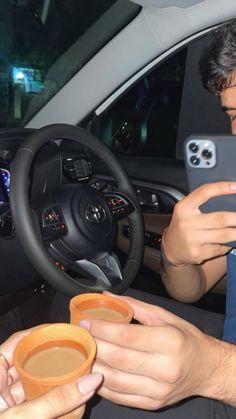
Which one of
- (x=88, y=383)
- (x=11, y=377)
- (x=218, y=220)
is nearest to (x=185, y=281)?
(x=218, y=220)

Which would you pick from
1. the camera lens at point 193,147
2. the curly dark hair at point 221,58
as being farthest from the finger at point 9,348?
the curly dark hair at point 221,58

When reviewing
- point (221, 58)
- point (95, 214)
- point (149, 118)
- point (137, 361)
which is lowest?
point (137, 361)

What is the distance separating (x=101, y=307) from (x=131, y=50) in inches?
53.9

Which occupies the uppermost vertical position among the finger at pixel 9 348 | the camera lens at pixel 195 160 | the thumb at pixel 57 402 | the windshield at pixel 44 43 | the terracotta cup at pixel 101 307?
the windshield at pixel 44 43

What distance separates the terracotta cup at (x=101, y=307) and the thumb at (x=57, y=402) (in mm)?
242

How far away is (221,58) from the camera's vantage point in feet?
4.70

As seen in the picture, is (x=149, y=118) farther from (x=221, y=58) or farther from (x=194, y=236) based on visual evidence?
(x=194, y=236)

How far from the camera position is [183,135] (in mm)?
2572

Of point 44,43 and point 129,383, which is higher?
point 44,43

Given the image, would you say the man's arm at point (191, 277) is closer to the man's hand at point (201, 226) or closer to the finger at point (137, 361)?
the man's hand at point (201, 226)

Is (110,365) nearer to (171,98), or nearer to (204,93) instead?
(204,93)

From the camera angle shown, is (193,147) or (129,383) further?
(193,147)

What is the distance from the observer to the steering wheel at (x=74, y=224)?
1.31 meters

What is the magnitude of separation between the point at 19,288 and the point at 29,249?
360mm
